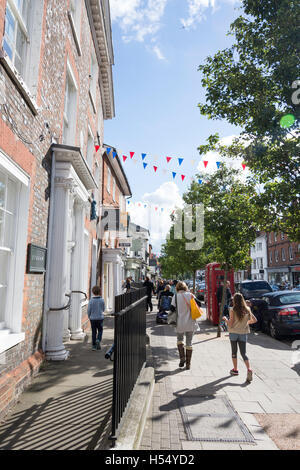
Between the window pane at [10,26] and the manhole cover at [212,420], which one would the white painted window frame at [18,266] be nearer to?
the window pane at [10,26]

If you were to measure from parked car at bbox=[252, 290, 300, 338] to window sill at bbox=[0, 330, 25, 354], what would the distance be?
7.91m

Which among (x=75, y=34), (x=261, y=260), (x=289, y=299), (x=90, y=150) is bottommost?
(x=289, y=299)

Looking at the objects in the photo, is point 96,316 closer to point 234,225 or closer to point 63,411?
point 63,411

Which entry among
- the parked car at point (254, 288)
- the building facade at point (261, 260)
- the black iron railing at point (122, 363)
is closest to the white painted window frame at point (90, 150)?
the black iron railing at point (122, 363)

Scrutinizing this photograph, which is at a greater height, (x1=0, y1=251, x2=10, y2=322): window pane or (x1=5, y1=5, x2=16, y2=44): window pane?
(x1=5, y1=5, x2=16, y2=44): window pane

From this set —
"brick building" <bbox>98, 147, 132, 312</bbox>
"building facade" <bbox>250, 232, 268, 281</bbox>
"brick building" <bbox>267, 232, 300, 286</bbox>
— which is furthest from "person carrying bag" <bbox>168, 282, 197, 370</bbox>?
"building facade" <bbox>250, 232, 268, 281</bbox>

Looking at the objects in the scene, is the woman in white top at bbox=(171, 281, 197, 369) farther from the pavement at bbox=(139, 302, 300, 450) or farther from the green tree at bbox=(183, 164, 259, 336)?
the green tree at bbox=(183, 164, 259, 336)

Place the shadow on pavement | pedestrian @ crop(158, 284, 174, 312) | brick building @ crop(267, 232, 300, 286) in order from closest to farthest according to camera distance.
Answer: the shadow on pavement < pedestrian @ crop(158, 284, 174, 312) < brick building @ crop(267, 232, 300, 286)

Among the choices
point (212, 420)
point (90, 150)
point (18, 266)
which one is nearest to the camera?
point (212, 420)

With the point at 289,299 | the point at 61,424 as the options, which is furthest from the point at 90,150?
the point at 61,424

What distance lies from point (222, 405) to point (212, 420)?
1.99ft

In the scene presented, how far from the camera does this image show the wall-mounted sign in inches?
195

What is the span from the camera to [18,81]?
4277mm

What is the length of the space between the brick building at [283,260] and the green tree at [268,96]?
34.1 meters
